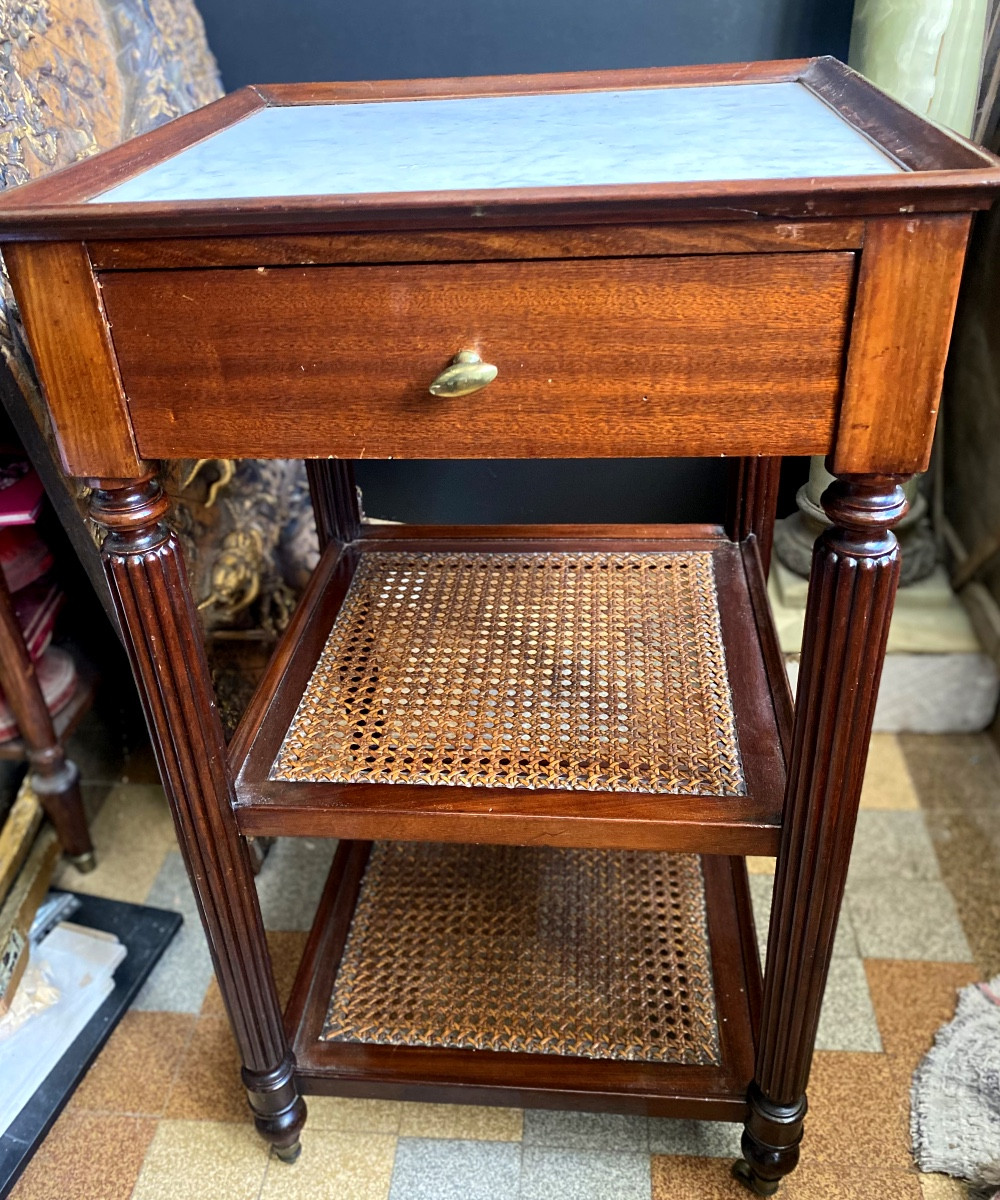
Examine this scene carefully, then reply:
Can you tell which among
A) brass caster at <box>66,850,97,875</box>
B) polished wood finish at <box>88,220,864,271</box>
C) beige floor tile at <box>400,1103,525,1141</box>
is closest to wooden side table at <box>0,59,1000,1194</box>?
polished wood finish at <box>88,220,864,271</box>

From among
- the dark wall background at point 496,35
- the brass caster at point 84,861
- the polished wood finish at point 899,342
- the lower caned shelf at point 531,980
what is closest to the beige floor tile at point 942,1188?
the lower caned shelf at point 531,980

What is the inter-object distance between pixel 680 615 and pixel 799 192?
497mm

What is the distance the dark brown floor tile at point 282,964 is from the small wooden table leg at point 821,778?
511 millimetres

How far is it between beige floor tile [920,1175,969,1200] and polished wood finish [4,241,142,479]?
2.98ft

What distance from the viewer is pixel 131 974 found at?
110 centimetres

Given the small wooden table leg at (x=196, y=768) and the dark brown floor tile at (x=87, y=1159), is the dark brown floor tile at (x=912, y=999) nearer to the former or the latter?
the small wooden table leg at (x=196, y=768)

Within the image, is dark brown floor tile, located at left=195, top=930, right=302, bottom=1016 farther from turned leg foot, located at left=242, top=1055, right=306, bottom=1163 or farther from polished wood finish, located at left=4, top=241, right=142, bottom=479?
polished wood finish, located at left=4, top=241, right=142, bottom=479

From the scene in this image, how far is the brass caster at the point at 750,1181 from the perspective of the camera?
887 millimetres

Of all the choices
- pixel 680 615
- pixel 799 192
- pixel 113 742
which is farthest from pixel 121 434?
pixel 113 742

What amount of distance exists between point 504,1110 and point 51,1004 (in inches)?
19.1

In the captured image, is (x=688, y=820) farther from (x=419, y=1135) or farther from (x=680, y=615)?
(x=419, y=1135)

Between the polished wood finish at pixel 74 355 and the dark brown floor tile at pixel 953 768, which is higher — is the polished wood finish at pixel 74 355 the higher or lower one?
the higher one

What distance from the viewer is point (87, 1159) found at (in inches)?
37.7

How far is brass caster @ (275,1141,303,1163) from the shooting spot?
0.93 m
